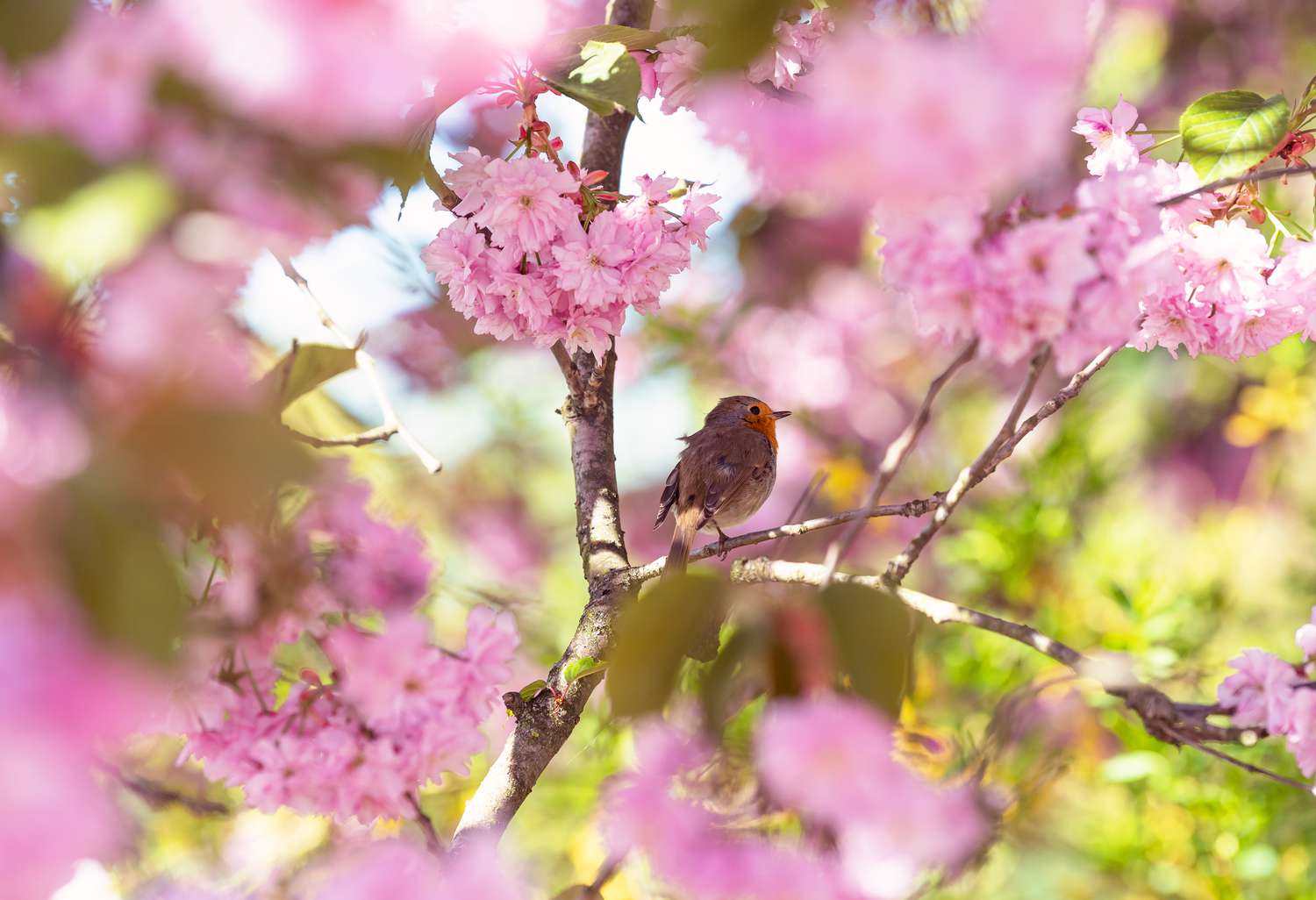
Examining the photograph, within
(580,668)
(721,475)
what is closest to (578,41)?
(580,668)

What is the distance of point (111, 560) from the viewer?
0.43m

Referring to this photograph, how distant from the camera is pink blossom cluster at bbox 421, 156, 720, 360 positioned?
107 centimetres

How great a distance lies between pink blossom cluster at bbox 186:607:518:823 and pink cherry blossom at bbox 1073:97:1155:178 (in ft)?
2.53

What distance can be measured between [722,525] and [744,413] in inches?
10.3

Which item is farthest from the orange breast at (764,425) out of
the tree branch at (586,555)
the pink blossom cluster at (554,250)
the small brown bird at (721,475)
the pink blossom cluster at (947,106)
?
the pink blossom cluster at (947,106)

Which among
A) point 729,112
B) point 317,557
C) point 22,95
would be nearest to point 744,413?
point 317,557

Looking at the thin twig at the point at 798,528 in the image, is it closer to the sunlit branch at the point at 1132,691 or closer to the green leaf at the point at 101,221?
the sunlit branch at the point at 1132,691

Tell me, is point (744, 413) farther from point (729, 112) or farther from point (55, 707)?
point (55, 707)

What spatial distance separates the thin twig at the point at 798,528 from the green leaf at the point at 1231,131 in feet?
1.49

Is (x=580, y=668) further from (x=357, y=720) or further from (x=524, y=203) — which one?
(x=524, y=203)

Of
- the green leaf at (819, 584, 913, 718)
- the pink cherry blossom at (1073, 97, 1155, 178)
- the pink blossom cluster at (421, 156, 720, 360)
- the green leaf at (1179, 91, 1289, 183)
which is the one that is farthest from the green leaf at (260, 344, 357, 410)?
the green leaf at (1179, 91, 1289, 183)

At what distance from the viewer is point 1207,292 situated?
1049 mm

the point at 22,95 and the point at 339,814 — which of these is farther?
the point at 339,814

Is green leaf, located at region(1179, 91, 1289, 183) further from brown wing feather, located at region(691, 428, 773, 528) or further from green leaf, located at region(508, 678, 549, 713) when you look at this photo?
brown wing feather, located at region(691, 428, 773, 528)
